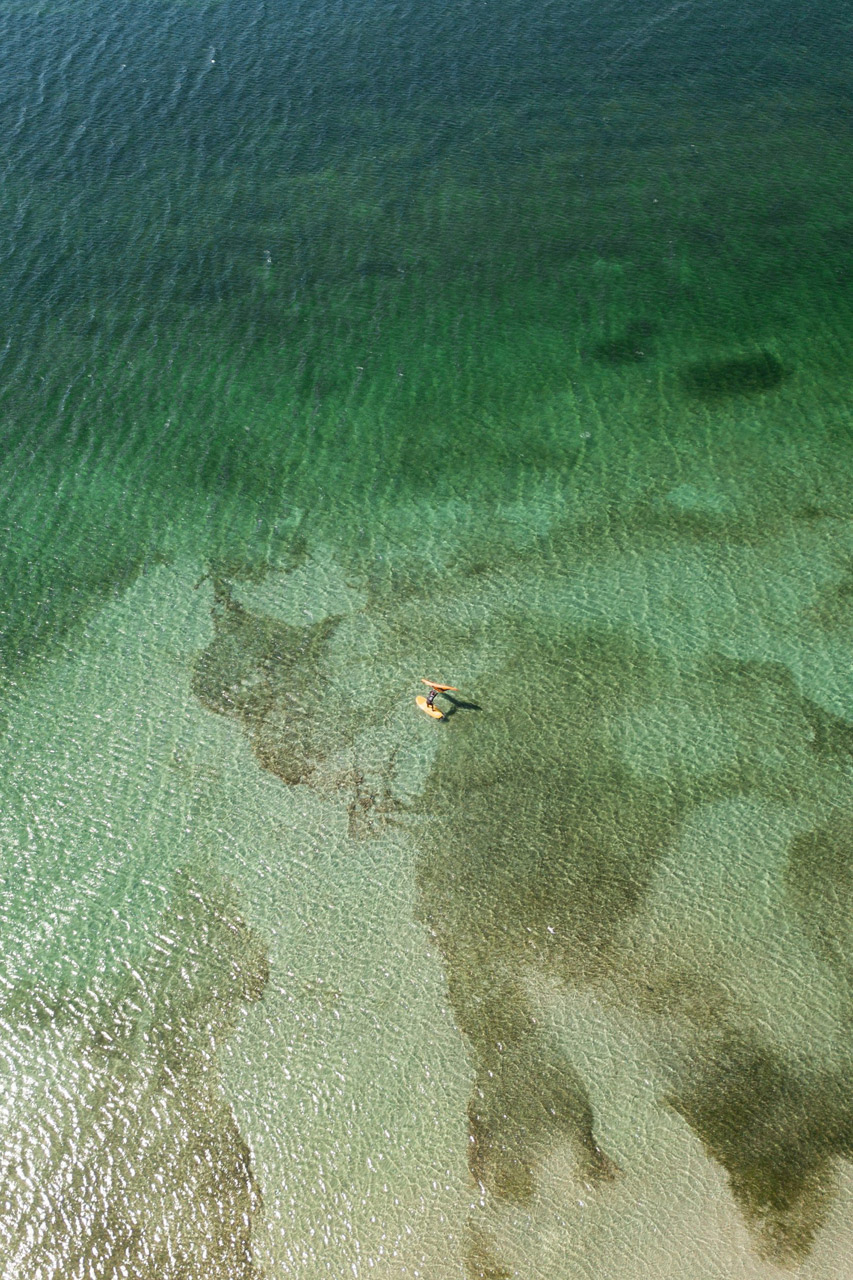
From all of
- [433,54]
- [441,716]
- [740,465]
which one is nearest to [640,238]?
[740,465]

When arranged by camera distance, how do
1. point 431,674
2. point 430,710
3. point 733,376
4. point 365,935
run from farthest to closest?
1. point 733,376
2. point 431,674
3. point 430,710
4. point 365,935

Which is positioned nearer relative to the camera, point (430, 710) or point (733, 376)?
point (430, 710)

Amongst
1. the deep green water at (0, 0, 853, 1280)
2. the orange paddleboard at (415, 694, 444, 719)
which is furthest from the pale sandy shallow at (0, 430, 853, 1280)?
the orange paddleboard at (415, 694, 444, 719)

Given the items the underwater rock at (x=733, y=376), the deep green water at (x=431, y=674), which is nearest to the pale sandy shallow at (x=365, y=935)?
the deep green water at (x=431, y=674)

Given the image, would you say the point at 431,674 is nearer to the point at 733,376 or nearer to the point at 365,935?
the point at 365,935

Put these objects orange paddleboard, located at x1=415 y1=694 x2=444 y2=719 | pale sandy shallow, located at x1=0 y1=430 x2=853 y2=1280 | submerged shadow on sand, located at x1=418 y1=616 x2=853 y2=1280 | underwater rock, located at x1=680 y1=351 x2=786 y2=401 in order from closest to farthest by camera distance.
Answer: pale sandy shallow, located at x1=0 y1=430 x2=853 y2=1280
submerged shadow on sand, located at x1=418 y1=616 x2=853 y2=1280
orange paddleboard, located at x1=415 y1=694 x2=444 y2=719
underwater rock, located at x1=680 y1=351 x2=786 y2=401

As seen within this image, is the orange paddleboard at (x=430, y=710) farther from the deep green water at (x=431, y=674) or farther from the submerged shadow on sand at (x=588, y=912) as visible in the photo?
the submerged shadow on sand at (x=588, y=912)

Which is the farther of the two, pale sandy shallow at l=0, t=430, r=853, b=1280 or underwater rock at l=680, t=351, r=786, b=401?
underwater rock at l=680, t=351, r=786, b=401

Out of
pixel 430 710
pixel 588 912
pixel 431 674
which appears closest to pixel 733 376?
pixel 431 674

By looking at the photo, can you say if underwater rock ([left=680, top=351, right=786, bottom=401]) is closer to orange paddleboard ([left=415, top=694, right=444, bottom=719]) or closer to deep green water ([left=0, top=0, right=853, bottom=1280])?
deep green water ([left=0, top=0, right=853, bottom=1280])
